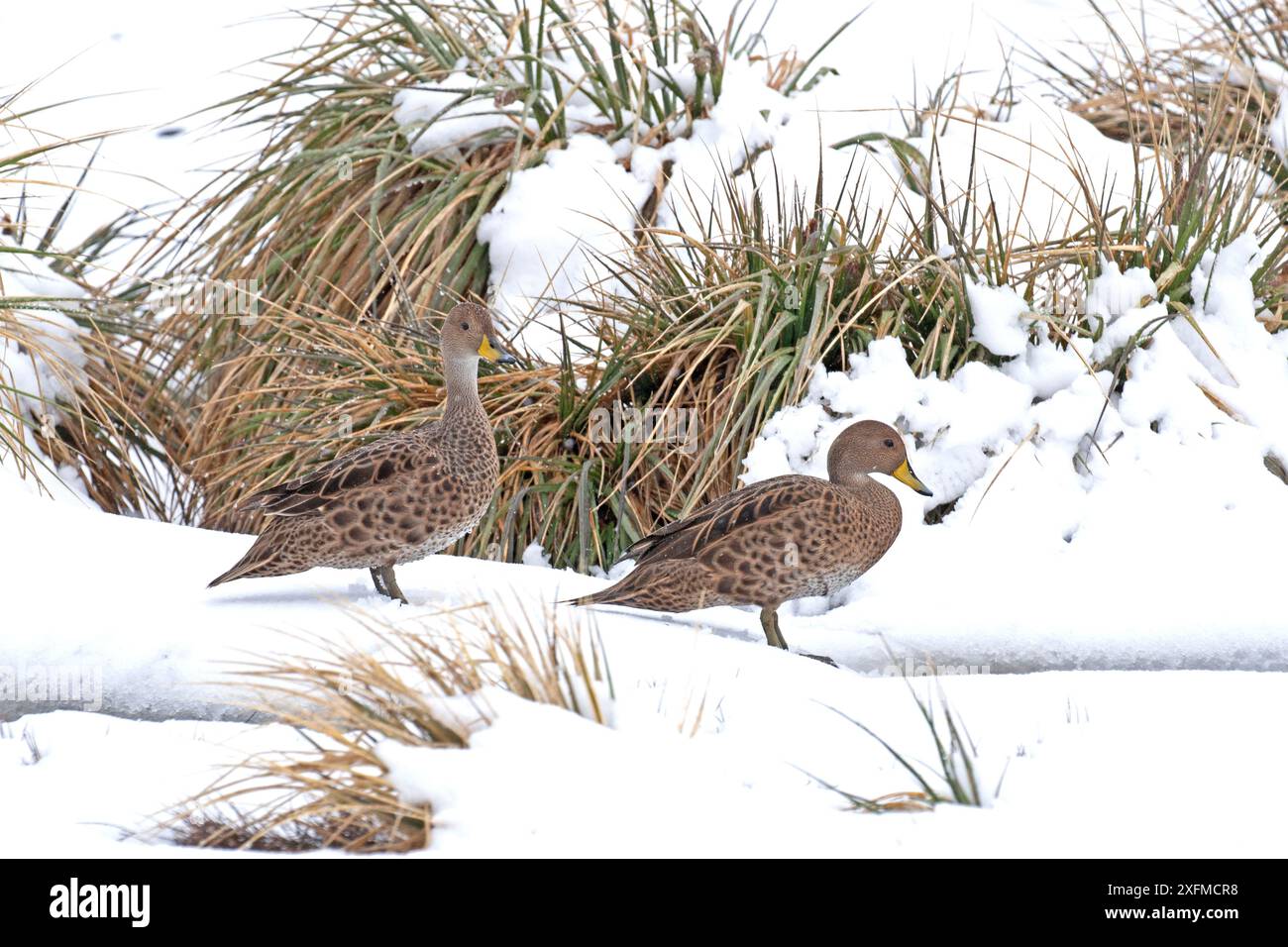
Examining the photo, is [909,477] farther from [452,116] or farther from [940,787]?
[452,116]

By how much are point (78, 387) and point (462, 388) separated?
9.02 feet

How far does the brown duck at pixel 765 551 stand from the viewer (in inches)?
171

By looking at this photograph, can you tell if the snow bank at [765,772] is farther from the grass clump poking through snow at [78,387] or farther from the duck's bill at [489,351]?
the grass clump poking through snow at [78,387]

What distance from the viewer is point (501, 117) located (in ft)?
23.4

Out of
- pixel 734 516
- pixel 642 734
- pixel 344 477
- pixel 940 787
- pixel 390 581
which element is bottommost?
pixel 940 787

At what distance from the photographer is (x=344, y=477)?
4.26 meters

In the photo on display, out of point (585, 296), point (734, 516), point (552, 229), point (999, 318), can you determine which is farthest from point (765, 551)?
point (552, 229)

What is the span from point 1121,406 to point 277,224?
3.79 metres

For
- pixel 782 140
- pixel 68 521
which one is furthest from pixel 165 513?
pixel 782 140

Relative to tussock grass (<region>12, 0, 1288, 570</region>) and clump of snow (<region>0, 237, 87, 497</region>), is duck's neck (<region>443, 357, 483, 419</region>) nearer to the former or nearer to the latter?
tussock grass (<region>12, 0, 1288, 570</region>)

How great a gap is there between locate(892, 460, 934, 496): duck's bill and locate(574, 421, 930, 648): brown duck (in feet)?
0.76

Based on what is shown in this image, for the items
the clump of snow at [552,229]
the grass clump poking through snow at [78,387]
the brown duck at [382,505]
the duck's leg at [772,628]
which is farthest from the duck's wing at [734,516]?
the grass clump poking through snow at [78,387]

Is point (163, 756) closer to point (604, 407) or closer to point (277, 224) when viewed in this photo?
point (604, 407)

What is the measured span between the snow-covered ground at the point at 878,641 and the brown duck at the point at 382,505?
15 centimetres
